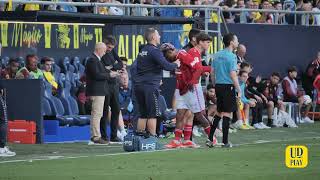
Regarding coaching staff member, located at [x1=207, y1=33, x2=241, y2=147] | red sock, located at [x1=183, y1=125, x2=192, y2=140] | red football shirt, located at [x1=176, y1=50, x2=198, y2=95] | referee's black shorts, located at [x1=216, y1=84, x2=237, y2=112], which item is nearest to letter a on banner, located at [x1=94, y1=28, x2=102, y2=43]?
red football shirt, located at [x1=176, y1=50, x2=198, y2=95]

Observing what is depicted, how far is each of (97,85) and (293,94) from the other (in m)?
10.1

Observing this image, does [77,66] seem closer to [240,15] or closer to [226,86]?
[226,86]

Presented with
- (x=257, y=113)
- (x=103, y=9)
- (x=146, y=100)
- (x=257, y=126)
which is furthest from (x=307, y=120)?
(x=146, y=100)

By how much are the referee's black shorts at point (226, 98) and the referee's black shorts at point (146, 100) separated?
1.15 metres

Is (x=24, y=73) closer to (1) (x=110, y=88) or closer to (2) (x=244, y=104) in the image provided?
(1) (x=110, y=88)

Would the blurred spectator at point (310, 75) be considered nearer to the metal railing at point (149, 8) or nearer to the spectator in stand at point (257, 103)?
the metal railing at point (149, 8)

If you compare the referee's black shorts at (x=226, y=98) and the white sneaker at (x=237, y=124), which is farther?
the white sneaker at (x=237, y=124)

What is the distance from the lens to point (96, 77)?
70.6ft

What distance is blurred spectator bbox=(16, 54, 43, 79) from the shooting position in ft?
75.2

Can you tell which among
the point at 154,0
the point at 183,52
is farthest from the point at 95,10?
the point at 183,52

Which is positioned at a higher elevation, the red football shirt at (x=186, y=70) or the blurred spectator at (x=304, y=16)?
the blurred spectator at (x=304, y=16)

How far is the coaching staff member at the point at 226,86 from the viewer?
777 inches

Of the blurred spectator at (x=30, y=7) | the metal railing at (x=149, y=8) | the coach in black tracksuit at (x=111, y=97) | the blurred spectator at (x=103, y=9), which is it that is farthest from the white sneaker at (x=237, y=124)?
the blurred spectator at (x=30, y=7)

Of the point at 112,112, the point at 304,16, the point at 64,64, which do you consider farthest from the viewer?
the point at 304,16
